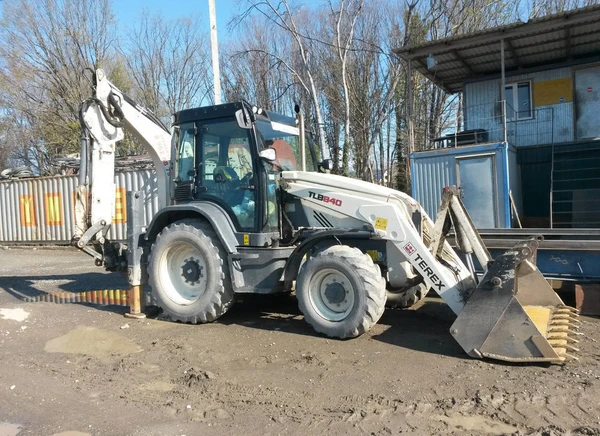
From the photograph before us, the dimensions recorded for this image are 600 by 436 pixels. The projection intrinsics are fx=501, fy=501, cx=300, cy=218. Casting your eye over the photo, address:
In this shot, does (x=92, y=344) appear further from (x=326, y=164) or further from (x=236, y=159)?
(x=326, y=164)

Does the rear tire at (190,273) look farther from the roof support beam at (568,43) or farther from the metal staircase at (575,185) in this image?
the roof support beam at (568,43)

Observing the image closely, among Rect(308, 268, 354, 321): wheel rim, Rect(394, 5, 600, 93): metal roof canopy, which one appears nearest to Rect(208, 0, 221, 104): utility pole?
Rect(394, 5, 600, 93): metal roof canopy

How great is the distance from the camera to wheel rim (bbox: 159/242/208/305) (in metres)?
6.63

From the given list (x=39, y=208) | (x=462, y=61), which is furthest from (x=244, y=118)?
(x=39, y=208)

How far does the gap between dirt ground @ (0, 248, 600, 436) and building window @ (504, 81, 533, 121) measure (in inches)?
444

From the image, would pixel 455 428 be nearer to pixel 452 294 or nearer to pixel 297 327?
pixel 452 294

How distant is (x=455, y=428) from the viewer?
3.52 m

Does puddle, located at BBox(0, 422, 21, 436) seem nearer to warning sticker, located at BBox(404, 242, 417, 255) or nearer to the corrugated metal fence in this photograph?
warning sticker, located at BBox(404, 242, 417, 255)

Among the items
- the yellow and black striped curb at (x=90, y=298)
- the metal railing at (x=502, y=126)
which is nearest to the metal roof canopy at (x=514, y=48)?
the metal railing at (x=502, y=126)

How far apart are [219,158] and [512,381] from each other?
4244 mm

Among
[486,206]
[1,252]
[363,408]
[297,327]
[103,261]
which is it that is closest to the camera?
[363,408]

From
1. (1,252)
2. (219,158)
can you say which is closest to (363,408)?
(219,158)

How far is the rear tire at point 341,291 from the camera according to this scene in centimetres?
534

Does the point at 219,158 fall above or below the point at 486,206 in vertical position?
above
